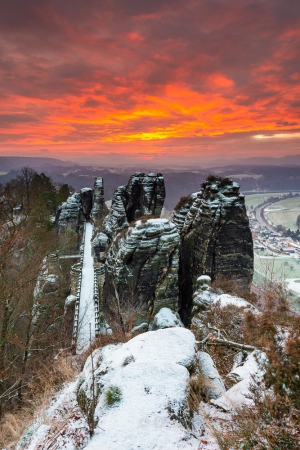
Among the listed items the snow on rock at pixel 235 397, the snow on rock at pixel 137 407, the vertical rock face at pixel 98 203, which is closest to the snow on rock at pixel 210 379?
the snow on rock at pixel 235 397

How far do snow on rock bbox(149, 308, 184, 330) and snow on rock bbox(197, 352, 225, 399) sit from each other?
7151mm

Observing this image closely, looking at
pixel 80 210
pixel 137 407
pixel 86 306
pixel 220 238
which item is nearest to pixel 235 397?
Result: pixel 137 407

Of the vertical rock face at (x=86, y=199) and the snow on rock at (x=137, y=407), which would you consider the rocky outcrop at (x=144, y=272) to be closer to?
the snow on rock at (x=137, y=407)

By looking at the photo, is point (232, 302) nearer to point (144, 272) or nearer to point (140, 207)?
point (144, 272)

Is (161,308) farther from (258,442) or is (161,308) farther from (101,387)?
(258,442)

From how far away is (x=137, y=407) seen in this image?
4.95m

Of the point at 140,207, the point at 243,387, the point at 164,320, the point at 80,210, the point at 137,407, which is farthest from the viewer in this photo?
the point at 80,210

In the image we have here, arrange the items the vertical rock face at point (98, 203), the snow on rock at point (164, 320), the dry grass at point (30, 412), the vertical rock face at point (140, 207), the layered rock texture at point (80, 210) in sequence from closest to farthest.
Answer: the dry grass at point (30, 412), the snow on rock at point (164, 320), the vertical rock face at point (140, 207), the layered rock texture at point (80, 210), the vertical rock face at point (98, 203)

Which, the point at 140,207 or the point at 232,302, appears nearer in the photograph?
the point at 232,302

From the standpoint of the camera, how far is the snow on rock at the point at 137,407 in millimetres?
4430

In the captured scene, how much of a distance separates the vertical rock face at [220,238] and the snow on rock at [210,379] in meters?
11.5

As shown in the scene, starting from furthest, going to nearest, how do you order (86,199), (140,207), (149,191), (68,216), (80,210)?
(86,199), (80,210), (68,216), (140,207), (149,191)

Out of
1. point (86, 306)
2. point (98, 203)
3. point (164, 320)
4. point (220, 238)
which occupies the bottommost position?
point (86, 306)

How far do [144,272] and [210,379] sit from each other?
9551 millimetres
